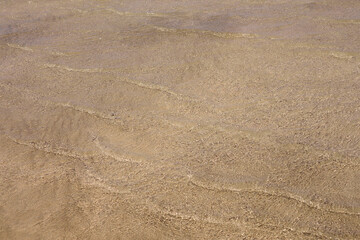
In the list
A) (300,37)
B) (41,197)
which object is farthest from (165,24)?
(41,197)

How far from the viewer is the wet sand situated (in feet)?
4.12

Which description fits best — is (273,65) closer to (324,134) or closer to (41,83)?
(324,134)

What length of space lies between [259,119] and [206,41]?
0.84 metres

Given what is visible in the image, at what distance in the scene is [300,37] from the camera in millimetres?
2256

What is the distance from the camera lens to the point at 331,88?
178 cm

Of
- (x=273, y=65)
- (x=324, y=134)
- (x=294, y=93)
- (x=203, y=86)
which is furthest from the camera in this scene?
(x=273, y=65)

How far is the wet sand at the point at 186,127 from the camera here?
126cm

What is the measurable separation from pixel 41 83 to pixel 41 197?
0.84m

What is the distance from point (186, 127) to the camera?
5.30 feet

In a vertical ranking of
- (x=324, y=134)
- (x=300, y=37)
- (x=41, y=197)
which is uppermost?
(x=300, y=37)

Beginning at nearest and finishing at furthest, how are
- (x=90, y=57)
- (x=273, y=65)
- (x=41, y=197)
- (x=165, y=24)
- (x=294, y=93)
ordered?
(x=41, y=197) < (x=294, y=93) < (x=273, y=65) < (x=90, y=57) < (x=165, y=24)

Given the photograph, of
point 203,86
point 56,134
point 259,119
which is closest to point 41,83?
point 56,134

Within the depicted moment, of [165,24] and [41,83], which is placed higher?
[165,24]

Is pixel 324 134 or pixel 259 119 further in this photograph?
pixel 259 119
